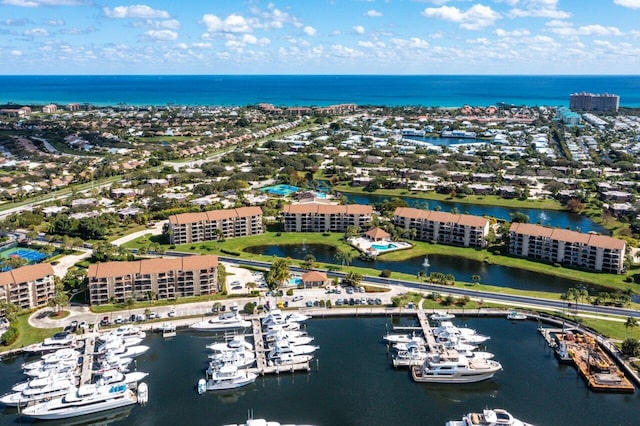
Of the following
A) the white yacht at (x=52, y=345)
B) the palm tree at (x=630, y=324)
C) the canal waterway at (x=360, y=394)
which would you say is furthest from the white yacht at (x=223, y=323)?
the palm tree at (x=630, y=324)

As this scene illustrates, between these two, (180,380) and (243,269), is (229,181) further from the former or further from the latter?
(180,380)

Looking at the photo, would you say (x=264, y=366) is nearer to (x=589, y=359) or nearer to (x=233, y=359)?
(x=233, y=359)

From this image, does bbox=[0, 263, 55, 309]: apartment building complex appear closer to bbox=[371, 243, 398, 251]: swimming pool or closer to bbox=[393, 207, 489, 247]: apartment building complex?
bbox=[371, 243, 398, 251]: swimming pool

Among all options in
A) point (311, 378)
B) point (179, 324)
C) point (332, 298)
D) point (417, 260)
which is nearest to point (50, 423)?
point (179, 324)

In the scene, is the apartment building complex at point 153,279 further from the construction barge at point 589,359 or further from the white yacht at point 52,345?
the construction barge at point 589,359

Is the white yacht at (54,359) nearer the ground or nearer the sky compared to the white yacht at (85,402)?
nearer the sky

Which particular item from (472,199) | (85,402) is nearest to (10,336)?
(85,402)
